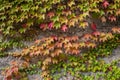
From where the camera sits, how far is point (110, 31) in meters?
4.79

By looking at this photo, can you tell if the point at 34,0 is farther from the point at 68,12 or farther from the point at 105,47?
the point at 105,47

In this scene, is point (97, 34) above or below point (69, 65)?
above

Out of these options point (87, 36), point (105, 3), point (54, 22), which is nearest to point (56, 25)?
point (54, 22)

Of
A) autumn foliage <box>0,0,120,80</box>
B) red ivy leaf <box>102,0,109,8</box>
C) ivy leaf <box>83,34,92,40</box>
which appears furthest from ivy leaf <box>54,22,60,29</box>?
red ivy leaf <box>102,0,109,8</box>

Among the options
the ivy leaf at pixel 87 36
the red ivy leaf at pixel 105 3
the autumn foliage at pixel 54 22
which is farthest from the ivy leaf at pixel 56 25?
the red ivy leaf at pixel 105 3

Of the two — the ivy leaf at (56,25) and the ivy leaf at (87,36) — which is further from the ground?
the ivy leaf at (56,25)

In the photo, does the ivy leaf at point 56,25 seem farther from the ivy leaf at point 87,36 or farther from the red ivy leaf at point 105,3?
the red ivy leaf at point 105,3

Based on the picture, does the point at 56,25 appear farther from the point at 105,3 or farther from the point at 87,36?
the point at 105,3

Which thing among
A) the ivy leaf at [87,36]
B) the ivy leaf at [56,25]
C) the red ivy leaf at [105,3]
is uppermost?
the red ivy leaf at [105,3]

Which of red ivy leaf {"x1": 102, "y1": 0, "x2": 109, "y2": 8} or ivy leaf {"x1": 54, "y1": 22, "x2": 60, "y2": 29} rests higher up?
red ivy leaf {"x1": 102, "y1": 0, "x2": 109, "y2": 8}

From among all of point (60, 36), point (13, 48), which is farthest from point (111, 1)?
point (13, 48)

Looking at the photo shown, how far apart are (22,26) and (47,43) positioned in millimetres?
594

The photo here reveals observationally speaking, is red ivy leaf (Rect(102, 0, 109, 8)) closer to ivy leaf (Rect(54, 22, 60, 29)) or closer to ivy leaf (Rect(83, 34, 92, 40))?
ivy leaf (Rect(83, 34, 92, 40))

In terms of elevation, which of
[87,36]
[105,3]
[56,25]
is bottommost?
[87,36]
